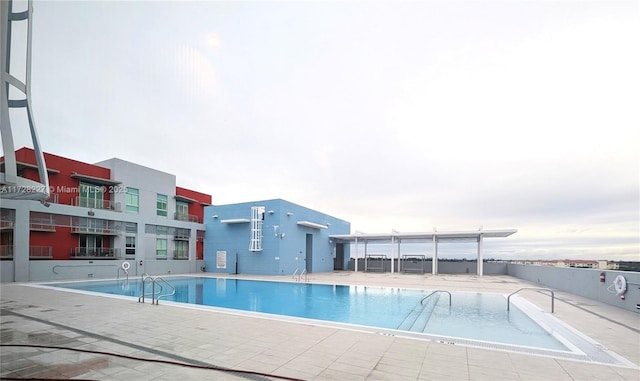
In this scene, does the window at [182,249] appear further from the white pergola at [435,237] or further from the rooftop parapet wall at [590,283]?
the rooftop parapet wall at [590,283]

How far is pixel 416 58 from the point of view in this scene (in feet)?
31.6

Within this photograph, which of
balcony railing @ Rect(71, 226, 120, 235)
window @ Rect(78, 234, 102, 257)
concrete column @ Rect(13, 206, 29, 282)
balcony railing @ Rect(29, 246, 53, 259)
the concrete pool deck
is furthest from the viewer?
window @ Rect(78, 234, 102, 257)

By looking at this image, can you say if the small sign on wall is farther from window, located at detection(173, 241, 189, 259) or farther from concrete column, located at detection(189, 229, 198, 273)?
window, located at detection(173, 241, 189, 259)

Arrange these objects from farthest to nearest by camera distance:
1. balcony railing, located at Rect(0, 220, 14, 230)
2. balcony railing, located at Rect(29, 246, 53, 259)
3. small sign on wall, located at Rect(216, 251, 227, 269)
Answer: small sign on wall, located at Rect(216, 251, 227, 269)
balcony railing, located at Rect(29, 246, 53, 259)
balcony railing, located at Rect(0, 220, 14, 230)

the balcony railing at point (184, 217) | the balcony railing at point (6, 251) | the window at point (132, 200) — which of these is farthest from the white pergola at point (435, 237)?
the balcony railing at point (6, 251)

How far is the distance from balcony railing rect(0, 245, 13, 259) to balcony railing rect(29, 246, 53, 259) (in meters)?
1.04

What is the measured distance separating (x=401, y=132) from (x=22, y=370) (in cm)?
1300

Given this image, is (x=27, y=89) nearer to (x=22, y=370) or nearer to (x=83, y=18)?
(x=83, y=18)

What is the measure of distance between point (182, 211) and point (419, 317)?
83.6ft

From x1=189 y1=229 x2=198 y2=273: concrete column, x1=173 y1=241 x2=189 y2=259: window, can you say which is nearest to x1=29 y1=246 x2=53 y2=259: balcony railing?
x1=173 y1=241 x2=189 y2=259: window

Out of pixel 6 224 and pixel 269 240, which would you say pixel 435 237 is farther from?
pixel 6 224

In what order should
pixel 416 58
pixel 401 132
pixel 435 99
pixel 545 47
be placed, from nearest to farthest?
1. pixel 545 47
2. pixel 416 58
3. pixel 435 99
4. pixel 401 132

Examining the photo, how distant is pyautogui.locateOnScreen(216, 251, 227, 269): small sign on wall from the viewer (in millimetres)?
24439

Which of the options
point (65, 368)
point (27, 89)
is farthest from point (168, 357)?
point (27, 89)
